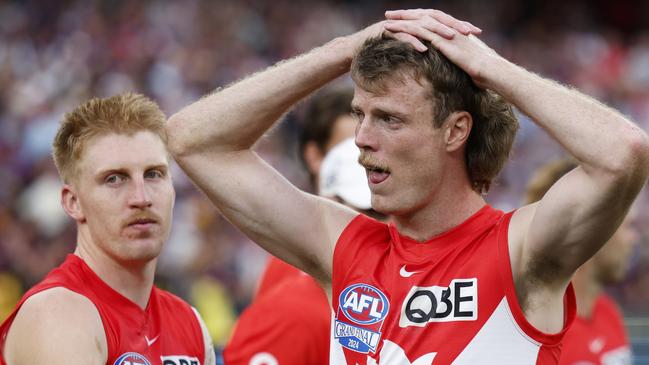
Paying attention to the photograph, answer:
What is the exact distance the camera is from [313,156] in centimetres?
605

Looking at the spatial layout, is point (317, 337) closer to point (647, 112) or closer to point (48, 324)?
point (48, 324)

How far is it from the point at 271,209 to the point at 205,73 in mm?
10208

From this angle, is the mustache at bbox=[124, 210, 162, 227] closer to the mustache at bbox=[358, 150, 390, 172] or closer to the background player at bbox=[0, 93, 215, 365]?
the background player at bbox=[0, 93, 215, 365]

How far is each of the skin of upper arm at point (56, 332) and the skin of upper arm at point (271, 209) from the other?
1.97 feet

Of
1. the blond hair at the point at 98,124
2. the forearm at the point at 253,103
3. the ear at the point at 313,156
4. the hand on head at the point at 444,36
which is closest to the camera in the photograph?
the hand on head at the point at 444,36

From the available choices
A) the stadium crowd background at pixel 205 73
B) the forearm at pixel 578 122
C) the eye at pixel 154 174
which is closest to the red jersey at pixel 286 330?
the eye at pixel 154 174

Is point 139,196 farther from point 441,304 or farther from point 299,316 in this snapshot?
point 441,304

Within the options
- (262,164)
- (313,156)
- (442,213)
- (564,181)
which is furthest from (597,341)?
(564,181)

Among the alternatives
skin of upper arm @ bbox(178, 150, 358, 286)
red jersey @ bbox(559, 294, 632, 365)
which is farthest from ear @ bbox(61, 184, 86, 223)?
red jersey @ bbox(559, 294, 632, 365)

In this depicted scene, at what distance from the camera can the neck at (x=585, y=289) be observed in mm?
6535

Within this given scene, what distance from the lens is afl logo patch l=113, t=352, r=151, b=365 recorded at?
12.9ft

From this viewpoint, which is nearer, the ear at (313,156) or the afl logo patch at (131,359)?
the afl logo patch at (131,359)

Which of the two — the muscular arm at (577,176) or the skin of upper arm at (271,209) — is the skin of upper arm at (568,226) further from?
the skin of upper arm at (271,209)

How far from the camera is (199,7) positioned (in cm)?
1514
